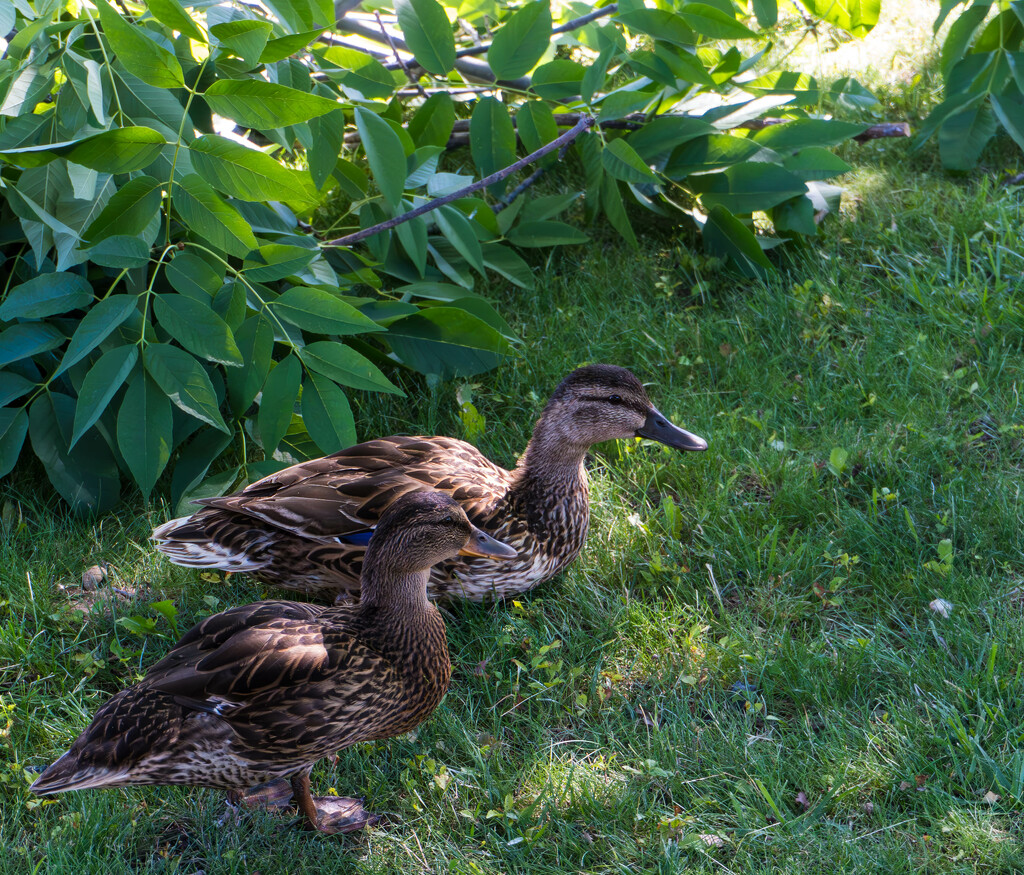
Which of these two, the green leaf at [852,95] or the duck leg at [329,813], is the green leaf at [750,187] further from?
the duck leg at [329,813]

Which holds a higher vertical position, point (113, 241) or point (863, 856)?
point (113, 241)

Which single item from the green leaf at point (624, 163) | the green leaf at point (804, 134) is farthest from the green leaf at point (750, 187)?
the green leaf at point (624, 163)

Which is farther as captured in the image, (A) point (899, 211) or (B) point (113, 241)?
(A) point (899, 211)

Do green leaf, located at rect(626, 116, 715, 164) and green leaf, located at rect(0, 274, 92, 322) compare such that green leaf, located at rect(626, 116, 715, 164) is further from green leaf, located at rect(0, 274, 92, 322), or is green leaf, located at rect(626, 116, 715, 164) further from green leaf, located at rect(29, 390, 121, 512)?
green leaf, located at rect(29, 390, 121, 512)

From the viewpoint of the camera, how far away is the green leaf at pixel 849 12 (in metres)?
4.88

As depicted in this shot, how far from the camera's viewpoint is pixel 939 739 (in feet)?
9.52

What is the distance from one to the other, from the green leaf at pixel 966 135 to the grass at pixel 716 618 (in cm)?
21

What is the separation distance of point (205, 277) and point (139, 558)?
3.93 ft

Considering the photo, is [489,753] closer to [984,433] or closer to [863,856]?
[863,856]

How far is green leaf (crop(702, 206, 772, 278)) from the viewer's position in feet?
15.8

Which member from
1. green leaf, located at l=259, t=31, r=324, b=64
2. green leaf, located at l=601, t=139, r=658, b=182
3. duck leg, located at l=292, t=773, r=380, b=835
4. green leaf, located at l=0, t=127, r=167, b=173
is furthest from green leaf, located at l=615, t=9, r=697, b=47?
duck leg, located at l=292, t=773, r=380, b=835

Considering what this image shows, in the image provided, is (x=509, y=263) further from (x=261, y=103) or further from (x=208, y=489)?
(x=261, y=103)

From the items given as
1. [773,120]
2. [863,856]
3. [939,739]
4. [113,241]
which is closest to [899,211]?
[773,120]

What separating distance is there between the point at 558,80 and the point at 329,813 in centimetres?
355
